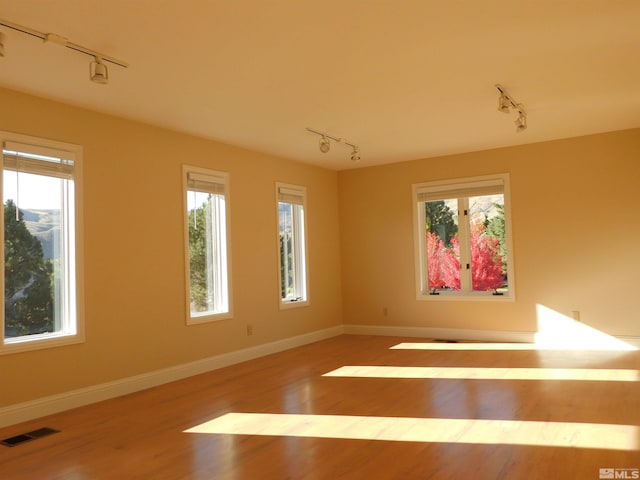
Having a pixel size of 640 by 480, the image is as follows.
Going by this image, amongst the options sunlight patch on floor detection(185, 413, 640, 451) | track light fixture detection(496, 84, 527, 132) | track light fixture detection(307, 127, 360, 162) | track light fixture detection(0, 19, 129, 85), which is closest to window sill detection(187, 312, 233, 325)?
sunlight patch on floor detection(185, 413, 640, 451)

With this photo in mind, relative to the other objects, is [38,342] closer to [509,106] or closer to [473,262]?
[509,106]

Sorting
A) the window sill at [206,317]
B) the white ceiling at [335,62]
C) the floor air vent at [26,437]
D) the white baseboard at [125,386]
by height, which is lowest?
the floor air vent at [26,437]

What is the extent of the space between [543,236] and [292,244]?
10.7 feet

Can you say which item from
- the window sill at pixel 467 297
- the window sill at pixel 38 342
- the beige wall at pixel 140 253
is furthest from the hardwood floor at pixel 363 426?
the window sill at pixel 467 297

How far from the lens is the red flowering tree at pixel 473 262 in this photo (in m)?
7.21

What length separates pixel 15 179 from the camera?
166 inches

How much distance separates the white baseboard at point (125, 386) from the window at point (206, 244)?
480mm

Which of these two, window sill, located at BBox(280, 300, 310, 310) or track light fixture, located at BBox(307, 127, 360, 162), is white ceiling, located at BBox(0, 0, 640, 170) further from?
window sill, located at BBox(280, 300, 310, 310)

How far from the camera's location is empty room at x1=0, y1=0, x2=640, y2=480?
3.22 m

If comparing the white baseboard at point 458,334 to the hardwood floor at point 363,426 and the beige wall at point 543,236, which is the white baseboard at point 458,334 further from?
the hardwood floor at point 363,426

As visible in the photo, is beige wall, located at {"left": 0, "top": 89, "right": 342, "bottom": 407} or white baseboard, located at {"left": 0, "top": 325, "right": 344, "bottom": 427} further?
beige wall, located at {"left": 0, "top": 89, "right": 342, "bottom": 407}

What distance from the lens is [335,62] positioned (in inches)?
152

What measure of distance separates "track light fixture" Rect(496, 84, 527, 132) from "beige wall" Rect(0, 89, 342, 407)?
312 centimetres

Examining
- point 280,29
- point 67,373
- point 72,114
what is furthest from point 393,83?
point 67,373
